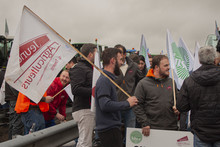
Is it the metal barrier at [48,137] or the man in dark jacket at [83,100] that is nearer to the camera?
the metal barrier at [48,137]

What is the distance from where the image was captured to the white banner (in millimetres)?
3254

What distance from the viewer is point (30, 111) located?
443 cm

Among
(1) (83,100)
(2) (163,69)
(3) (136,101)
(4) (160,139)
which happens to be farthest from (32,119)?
(2) (163,69)

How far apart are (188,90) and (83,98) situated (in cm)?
→ 171

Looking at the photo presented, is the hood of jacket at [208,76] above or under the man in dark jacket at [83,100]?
above

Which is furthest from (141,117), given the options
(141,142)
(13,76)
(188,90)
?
(13,76)

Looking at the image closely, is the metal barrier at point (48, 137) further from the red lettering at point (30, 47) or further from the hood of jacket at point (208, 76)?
the hood of jacket at point (208, 76)

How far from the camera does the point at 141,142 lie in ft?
11.1

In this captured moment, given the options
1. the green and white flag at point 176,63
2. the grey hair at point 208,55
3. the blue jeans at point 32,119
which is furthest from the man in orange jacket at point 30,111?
the grey hair at point 208,55

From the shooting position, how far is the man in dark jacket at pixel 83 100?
3.83m

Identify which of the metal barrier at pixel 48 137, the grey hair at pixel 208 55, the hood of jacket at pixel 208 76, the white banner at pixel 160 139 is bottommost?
the metal barrier at pixel 48 137

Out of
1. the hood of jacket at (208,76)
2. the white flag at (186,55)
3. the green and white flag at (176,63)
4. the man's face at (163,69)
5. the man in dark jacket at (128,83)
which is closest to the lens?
the hood of jacket at (208,76)

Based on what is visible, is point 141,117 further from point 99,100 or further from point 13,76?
point 13,76

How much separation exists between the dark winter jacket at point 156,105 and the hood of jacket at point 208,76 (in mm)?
728
